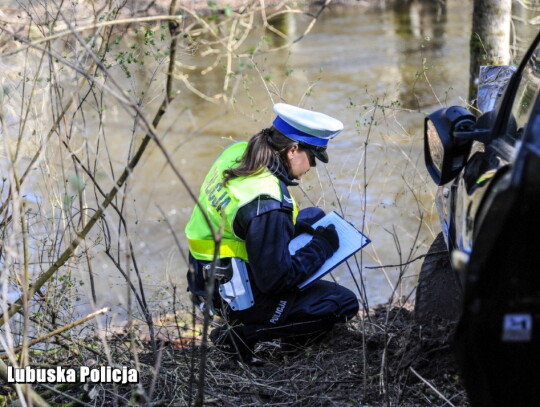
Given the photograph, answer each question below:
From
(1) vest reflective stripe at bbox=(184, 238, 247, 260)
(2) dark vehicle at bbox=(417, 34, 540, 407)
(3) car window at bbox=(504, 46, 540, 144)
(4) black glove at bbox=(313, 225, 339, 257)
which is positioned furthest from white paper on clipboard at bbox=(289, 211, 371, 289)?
(2) dark vehicle at bbox=(417, 34, 540, 407)

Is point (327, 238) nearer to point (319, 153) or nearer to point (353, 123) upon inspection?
point (319, 153)

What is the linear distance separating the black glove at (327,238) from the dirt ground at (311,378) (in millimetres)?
451

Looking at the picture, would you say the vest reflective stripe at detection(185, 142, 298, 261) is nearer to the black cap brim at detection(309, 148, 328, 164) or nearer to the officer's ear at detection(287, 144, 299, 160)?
the officer's ear at detection(287, 144, 299, 160)

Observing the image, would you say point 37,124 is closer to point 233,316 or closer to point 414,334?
point 233,316

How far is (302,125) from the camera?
13.5ft

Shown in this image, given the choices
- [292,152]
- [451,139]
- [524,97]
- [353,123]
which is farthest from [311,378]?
[353,123]

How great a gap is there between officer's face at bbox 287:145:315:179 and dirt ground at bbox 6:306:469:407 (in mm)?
893

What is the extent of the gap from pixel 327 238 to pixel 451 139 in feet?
A: 4.33

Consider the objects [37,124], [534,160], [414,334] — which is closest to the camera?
[534,160]

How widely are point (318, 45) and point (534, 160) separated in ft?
51.0

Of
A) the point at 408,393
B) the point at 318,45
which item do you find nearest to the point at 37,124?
the point at 408,393

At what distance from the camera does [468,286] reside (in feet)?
6.77

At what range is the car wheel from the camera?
383cm

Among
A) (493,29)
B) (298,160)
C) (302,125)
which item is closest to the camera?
(302,125)
